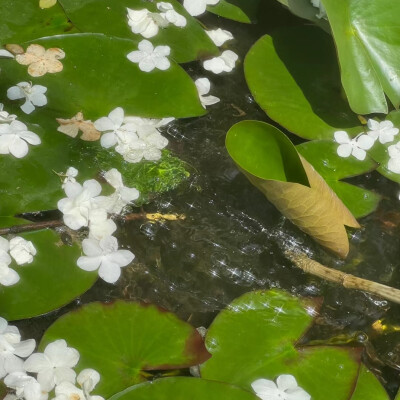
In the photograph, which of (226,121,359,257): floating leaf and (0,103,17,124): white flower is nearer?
(226,121,359,257): floating leaf

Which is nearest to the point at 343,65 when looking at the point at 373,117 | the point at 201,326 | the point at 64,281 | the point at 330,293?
Result: the point at 373,117

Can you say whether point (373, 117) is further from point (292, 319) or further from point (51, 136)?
point (51, 136)

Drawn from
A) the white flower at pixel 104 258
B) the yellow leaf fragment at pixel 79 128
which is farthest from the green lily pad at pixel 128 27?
the white flower at pixel 104 258

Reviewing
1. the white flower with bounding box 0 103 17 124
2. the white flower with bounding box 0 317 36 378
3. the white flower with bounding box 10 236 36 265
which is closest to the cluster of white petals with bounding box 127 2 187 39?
the white flower with bounding box 0 103 17 124

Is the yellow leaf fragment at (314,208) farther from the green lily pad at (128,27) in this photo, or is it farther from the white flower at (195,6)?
the white flower at (195,6)

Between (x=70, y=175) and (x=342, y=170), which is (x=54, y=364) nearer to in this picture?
(x=70, y=175)

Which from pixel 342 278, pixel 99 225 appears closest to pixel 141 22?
pixel 99 225

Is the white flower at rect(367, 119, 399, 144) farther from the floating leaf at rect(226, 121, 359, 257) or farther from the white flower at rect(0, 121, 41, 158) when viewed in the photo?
the white flower at rect(0, 121, 41, 158)
